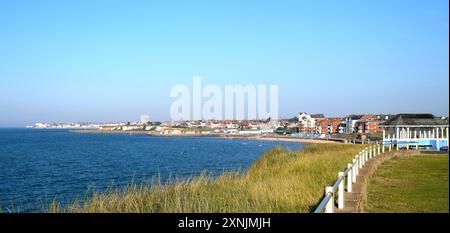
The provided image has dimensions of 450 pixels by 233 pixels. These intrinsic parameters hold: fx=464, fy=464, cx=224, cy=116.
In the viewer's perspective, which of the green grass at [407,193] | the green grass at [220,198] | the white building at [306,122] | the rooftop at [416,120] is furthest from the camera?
the white building at [306,122]

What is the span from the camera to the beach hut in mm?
34562

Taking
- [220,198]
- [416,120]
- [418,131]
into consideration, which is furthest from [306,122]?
[220,198]

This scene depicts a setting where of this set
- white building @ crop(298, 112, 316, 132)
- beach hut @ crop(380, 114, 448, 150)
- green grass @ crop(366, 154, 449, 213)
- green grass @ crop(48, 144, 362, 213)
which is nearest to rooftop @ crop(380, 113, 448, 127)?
beach hut @ crop(380, 114, 448, 150)

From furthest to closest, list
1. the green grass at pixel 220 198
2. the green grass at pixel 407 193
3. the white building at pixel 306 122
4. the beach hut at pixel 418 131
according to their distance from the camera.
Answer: the white building at pixel 306 122 < the beach hut at pixel 418 131 < the green grass at pixel 407 193 < the green grass at pixel 220 198

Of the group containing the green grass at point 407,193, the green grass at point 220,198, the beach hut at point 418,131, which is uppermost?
the beach hut at point 418,131

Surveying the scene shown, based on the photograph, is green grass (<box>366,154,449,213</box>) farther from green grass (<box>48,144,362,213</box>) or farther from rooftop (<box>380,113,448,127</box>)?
rooftop (<box>380,113,448,127</box>)

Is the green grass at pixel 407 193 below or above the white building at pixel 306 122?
below

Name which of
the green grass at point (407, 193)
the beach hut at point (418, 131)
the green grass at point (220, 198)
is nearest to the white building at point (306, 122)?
the beach hut at point (418, 131)

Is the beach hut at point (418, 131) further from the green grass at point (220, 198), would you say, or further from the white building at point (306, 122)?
the white building at point (306, 122)

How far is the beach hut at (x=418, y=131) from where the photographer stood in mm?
34562

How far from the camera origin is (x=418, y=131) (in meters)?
36.2

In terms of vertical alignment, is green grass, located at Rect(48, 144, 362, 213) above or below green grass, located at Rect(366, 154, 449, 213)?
above
